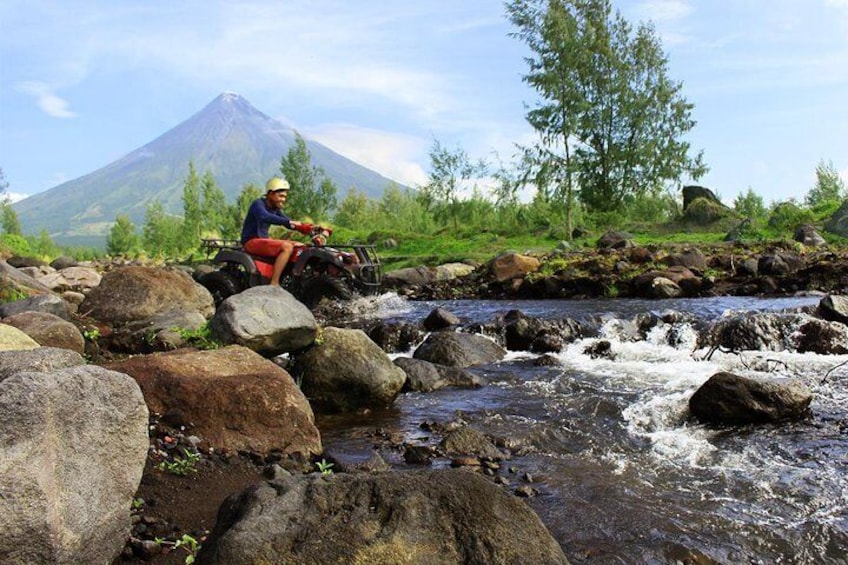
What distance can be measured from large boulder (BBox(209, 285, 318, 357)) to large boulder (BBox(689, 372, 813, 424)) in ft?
15.2

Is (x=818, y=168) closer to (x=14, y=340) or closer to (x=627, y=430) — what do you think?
(x=627, y=430)

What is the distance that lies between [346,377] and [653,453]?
350cm

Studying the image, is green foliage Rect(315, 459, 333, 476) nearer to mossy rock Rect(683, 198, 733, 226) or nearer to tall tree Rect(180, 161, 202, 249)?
mossy rock Rect(683, 198, 733, 226)

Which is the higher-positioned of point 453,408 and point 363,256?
point 363,256

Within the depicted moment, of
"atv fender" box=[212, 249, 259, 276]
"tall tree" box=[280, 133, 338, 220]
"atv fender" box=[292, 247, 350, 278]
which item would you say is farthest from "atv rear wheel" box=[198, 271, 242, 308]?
"tall tree" box=[280, 133, 338, 220]

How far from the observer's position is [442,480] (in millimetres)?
3490

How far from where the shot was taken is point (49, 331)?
8289mm


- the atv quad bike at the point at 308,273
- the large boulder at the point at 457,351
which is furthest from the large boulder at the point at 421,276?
the large boulder at the point at 457,351

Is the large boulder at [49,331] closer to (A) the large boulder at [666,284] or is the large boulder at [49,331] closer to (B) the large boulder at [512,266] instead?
(A) the large boulder at [666,284]

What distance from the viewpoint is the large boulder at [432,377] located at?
9383mm

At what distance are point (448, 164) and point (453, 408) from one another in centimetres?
3682

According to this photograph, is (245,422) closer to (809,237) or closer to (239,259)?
(239,259)

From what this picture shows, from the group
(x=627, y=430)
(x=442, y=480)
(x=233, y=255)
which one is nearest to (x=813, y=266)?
(x=627, y=430)

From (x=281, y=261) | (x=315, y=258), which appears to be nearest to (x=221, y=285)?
(x=281, y=261)
